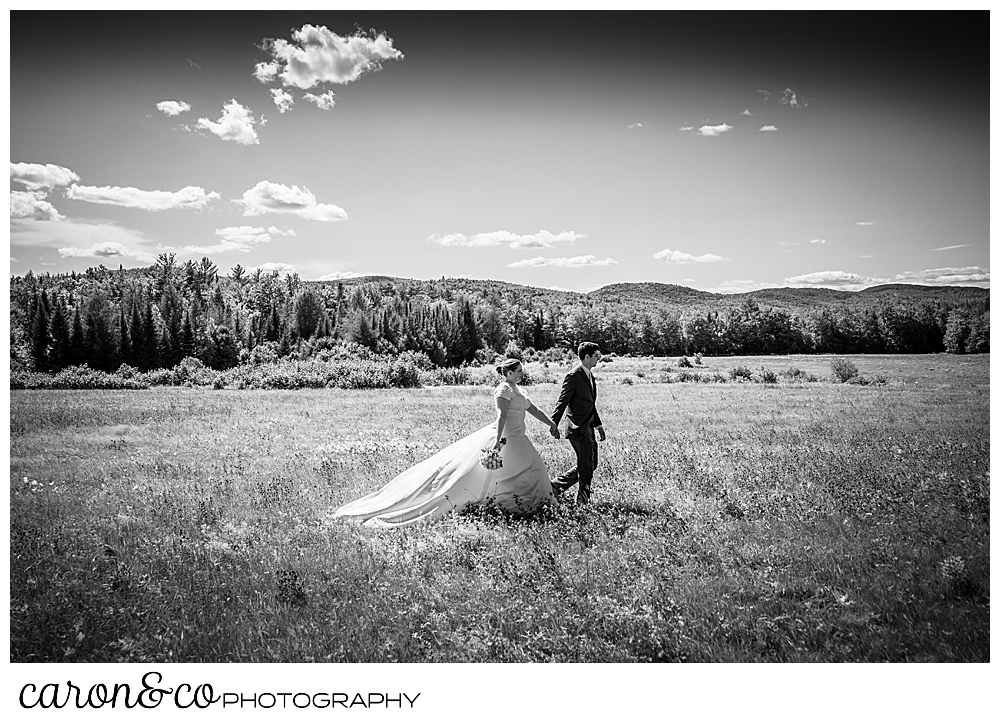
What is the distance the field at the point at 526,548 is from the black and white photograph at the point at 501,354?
0.03 meters

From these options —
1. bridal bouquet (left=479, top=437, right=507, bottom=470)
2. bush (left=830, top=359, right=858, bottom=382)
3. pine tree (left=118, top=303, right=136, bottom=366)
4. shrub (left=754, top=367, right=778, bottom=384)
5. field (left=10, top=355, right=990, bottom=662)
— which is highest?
pine tree (left=118, top=303, right=136, bottom=366)

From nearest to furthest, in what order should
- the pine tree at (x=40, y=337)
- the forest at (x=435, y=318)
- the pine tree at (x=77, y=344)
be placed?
the pine tree at (x=40, y=337) < the forest at (x=435, y=318) < the pine tree at (x=77, y=344)

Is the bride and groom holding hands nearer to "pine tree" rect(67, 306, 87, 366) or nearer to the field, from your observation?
the field

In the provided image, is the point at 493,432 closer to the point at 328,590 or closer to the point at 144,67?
the point at 328,590

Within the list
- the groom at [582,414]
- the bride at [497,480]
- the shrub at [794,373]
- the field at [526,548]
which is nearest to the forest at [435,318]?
the shrub at [794,373]

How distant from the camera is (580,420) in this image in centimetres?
512

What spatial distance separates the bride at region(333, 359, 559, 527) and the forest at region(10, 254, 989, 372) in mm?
2978

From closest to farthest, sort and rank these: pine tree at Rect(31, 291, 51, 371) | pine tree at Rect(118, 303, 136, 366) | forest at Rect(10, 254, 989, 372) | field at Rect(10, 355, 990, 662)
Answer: field at Rect(10, 355, 990, 662), pine tree at Rect(31, 291, 51, 371), forest at Rect(10, 254, 989, 372), pine tree at Rect(118, 303, 136, 366)

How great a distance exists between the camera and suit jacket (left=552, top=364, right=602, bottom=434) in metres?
5.09

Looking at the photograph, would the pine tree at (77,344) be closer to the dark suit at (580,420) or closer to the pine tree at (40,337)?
the pine tree at (40,337)

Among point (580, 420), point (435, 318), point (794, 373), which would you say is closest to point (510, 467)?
point (580, 420)

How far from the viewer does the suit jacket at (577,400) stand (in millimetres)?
5086

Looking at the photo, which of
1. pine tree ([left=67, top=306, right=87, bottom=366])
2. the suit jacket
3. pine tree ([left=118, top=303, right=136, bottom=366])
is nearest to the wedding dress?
the suit jacket
